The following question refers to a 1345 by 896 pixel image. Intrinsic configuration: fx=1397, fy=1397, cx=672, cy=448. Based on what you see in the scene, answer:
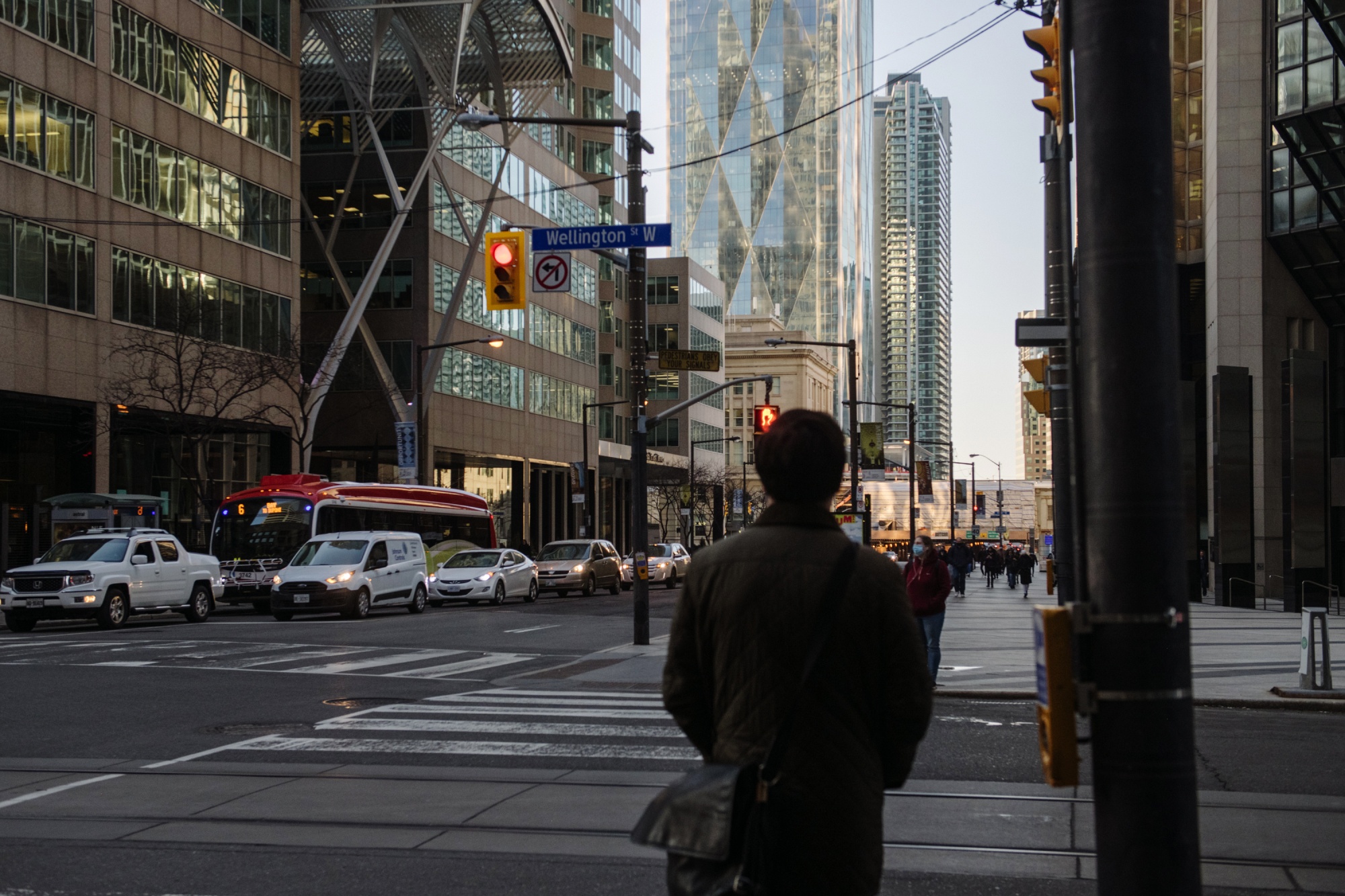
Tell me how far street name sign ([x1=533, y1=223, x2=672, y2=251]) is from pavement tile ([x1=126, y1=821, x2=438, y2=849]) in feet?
42.3

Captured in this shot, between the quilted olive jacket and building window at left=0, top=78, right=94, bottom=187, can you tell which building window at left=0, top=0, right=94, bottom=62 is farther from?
the quilted olive jacket

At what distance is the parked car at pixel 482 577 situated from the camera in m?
37.8

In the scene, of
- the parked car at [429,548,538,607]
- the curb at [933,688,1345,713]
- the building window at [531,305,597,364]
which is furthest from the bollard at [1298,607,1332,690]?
the building window at [531,305,597,364]

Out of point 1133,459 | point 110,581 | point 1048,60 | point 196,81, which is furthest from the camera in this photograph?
point 196,81

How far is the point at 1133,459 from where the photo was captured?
4.04 m

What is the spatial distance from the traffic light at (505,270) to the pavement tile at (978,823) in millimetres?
12451

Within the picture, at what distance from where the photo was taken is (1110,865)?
3.98m

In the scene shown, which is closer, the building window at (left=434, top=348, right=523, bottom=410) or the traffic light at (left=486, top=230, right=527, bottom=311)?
the traffic light at (left=486, top=230, right=527, bottom=311)

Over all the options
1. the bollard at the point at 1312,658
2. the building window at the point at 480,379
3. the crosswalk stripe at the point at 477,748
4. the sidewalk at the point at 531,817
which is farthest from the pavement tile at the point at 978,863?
the building window at the point at 480,379

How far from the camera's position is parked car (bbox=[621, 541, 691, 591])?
173ft

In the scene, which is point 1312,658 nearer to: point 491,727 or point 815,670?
point 491,727

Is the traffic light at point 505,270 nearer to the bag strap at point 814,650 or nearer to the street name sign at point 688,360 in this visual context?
the street name sign at point 688,360

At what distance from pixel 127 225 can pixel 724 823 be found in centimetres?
4119

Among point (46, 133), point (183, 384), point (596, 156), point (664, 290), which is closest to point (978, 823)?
point (183, 384)
